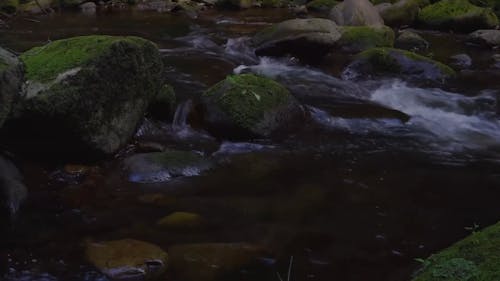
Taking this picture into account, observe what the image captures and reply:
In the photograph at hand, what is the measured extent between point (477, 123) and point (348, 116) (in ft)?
5.74

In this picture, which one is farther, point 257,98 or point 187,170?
point 257,98

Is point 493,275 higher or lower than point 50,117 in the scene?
higher

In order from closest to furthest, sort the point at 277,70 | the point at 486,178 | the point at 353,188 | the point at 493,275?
the point at 493,275, the point at 353,188, the point at 486,178, the point at 277,70

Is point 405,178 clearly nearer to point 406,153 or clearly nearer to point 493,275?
point 406,153

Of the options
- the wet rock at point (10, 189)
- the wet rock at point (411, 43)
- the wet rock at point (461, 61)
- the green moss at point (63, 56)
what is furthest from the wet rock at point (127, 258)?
the wet rock at point (411, 43)

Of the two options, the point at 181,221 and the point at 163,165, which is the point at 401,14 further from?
the point at 181,221

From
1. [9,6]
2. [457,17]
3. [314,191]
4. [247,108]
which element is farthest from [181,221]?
[9,6]

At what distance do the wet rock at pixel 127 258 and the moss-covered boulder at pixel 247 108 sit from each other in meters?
2.59

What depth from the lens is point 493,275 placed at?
2449 mm

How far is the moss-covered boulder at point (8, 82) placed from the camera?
12.8ft

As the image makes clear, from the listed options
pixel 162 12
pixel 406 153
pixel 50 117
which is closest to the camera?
pixel 50 117

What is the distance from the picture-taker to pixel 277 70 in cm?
1027

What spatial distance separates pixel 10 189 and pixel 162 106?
2509 mm

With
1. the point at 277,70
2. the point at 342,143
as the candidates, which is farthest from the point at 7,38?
the point at 342,143
